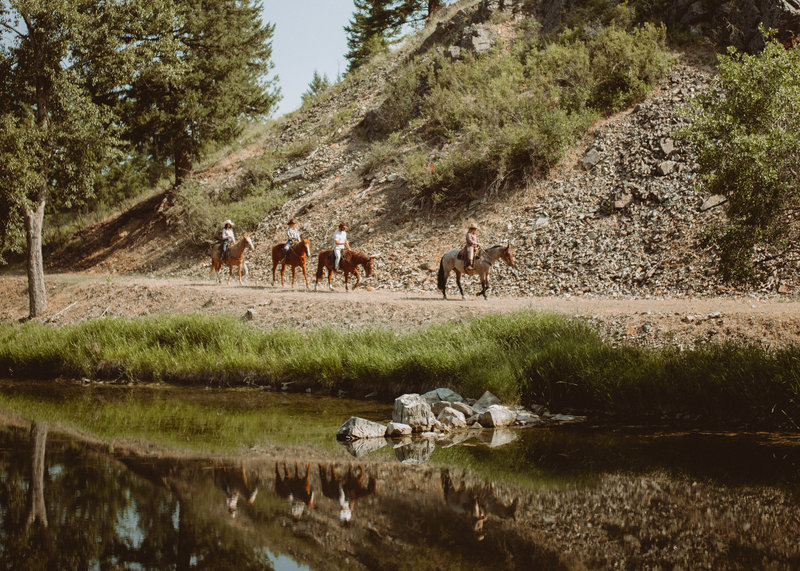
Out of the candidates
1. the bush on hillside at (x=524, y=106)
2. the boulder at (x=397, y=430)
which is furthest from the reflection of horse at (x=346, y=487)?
the bush on hillside at (x=524, y=106)

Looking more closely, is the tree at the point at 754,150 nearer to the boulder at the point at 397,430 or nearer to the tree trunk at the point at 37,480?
the boulder at the point at 397,430

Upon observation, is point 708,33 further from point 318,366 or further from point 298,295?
point 318,366

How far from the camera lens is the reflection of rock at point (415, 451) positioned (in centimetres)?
947

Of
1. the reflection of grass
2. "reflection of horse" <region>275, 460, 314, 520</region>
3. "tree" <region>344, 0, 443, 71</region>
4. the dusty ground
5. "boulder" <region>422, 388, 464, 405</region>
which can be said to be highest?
"tree" <region>344, 0, 443, 71</region>

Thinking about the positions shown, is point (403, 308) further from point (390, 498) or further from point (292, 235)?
point (390, 498)

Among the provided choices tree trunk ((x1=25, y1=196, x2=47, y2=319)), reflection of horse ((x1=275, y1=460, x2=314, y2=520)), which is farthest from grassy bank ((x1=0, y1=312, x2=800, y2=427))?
reflection of horse ((x1=275, y1=460, x2=314, y2=520))

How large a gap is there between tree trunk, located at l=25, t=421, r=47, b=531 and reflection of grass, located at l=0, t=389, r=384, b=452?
702 millimetres

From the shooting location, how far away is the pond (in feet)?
20.6

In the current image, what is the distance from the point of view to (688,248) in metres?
20.1

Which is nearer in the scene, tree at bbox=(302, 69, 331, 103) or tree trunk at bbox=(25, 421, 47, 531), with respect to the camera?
tree trunk at bbox=(25, 421, 47, 531)

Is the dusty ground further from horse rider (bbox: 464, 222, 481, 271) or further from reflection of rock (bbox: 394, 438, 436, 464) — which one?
reflection of rock (bbox: 394, 438, 436, 464)

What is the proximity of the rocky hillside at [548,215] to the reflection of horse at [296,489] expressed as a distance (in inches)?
370

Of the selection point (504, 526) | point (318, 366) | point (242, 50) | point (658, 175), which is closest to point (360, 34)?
point (242, 50)

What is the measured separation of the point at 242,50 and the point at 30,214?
1818 centimetres
